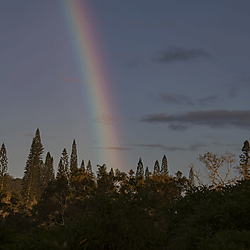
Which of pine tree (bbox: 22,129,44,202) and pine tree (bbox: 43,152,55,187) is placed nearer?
pine tree (bbox: 22,129,44,202)

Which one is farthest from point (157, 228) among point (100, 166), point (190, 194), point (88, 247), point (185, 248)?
point (100, 166)

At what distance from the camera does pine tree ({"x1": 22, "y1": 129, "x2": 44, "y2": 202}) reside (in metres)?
67.4

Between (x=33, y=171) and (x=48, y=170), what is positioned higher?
(x=48, y=170)

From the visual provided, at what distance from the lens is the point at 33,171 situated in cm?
6894

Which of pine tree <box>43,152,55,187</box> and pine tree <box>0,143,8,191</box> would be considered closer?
pine tree <box>0,143,8,191</box>

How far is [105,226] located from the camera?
22.1ft

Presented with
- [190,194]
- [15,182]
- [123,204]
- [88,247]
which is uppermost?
[15,182]

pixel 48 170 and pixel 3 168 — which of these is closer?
pixel 3 168

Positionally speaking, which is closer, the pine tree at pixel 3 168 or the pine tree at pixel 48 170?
the pine tree at pixel 3 168

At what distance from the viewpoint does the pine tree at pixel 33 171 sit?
221 feet

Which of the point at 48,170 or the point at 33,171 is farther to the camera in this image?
the point at 48,170

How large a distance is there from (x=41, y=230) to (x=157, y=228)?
9.09ft

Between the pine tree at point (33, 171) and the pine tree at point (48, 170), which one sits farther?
the pine tree at point (48, 170)

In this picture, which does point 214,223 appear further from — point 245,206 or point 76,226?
point 76,226
